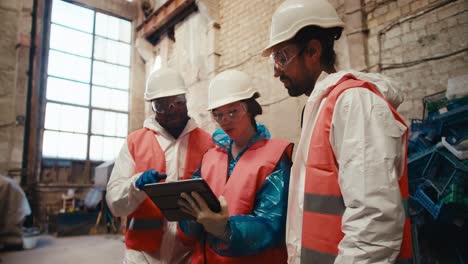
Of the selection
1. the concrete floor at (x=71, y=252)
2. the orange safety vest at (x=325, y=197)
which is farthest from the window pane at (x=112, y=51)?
the orange safety vest at (x=325, y=197)

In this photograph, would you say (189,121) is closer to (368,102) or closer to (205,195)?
(205,195)

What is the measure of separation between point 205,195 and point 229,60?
539 centimetres

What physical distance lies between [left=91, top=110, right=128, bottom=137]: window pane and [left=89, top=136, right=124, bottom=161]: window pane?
194 mm

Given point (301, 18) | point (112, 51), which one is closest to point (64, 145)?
point (112, 51)

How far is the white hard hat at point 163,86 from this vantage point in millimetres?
2255

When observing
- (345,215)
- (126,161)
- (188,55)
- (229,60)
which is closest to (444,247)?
(345,215)

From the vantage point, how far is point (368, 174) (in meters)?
0.91

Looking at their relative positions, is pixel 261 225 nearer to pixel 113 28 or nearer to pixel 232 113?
pixel 232 113

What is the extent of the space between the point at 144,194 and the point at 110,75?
932 cm

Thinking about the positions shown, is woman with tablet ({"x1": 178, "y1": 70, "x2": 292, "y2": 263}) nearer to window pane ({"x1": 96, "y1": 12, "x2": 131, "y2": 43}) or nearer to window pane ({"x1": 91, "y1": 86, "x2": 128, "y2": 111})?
window pane ({"x1": 91, "y1": 86, "x2": 128, "y2": 111})

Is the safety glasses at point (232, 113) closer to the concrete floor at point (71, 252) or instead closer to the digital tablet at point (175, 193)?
the digital tablet at point (175, 193)

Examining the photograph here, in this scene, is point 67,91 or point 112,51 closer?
point 67,91

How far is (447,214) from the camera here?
2.54 metres

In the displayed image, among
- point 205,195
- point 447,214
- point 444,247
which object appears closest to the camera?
point 205,195
